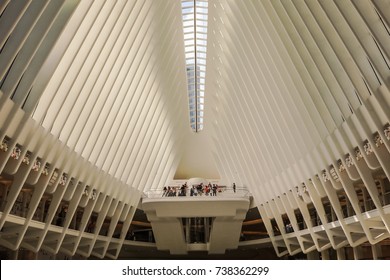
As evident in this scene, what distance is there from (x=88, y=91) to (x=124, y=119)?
6.14m

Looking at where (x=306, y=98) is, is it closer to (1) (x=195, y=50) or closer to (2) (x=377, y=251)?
(2) (x=377, y=251)

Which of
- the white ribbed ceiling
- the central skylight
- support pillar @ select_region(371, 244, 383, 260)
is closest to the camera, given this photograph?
the white ribbed ceiling

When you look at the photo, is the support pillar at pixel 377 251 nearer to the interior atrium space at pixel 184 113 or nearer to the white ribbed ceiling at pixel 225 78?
the interior atrium space at pixel 184 113

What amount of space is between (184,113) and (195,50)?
31.4 ft

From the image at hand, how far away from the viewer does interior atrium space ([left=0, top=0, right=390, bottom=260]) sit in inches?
603

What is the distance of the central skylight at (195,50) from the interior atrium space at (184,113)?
151 mm

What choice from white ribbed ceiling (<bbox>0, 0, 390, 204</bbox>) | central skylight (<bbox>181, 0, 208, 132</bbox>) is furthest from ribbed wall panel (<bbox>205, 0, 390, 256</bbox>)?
central skylight (<bbox>181, 0, 208, 132</bbox>)

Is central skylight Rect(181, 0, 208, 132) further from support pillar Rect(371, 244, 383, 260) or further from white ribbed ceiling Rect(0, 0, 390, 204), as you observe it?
support pillar Rect(371, 244, 383, 260)

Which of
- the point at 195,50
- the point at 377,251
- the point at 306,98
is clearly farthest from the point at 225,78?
the point at 377,251

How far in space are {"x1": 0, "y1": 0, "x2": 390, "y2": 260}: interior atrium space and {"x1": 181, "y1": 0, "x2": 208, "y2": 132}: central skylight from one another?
0.15 m

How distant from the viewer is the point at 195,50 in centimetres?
3450

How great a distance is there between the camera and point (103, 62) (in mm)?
20484

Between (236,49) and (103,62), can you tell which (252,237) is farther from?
(103,62)

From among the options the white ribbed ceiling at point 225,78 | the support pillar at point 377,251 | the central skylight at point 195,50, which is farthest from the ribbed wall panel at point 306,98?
Answer: the central skylight at point 195,50
